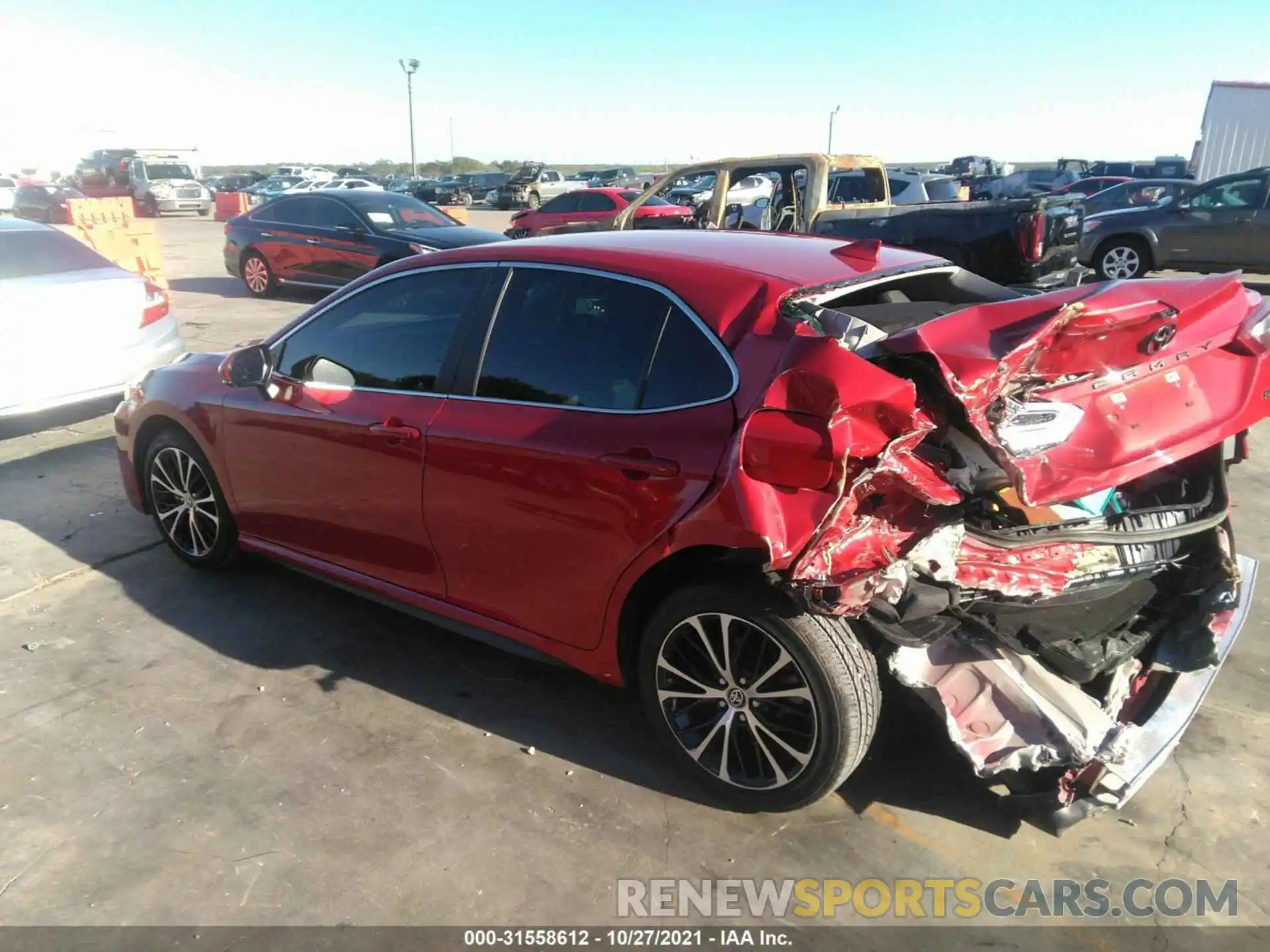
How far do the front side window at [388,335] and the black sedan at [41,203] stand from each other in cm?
3132

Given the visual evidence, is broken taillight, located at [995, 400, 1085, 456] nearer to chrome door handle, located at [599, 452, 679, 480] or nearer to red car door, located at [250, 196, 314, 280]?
chrome door handle, located at [599, 452, 679, 480]

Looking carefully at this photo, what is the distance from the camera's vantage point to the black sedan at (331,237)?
12.5m

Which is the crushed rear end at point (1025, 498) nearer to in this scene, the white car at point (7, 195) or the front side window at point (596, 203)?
the front side window at point (596, 203)

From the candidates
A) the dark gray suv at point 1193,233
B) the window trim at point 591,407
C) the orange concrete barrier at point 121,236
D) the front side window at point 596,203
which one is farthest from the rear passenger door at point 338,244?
the dark gray suv at point 1193,233

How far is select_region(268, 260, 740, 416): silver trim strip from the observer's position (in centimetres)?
280

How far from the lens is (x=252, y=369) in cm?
393

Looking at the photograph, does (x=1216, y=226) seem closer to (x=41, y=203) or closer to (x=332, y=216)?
(x=332, y=216)

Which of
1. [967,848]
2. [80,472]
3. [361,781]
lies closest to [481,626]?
[361,781]

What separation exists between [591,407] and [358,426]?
3.63 feet

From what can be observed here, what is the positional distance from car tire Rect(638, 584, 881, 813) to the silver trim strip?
0.57 m

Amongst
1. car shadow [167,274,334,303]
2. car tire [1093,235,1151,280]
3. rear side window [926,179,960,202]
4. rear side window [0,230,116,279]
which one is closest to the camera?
rear side window [0,230,116,279]

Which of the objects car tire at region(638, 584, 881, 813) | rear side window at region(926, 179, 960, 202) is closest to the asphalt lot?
car tire at region(638, 584, 881, 813)

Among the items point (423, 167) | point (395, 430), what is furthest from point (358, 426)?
point (423, 167)

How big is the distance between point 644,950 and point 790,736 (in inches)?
29.5
